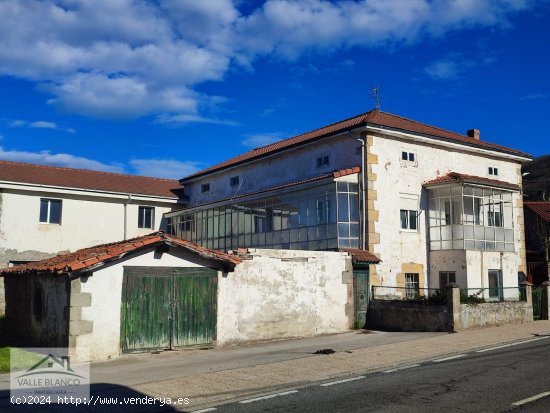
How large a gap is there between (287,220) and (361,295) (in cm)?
518

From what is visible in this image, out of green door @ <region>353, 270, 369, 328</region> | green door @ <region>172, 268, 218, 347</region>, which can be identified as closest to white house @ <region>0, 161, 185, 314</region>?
green door @ <region>172, 268, 218, 347</region>

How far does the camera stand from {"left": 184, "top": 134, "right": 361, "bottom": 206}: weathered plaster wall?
22922mm

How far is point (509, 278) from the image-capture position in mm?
24188

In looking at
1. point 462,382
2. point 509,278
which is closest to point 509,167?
point 509,278

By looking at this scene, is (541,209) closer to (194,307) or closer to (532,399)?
(194,307)

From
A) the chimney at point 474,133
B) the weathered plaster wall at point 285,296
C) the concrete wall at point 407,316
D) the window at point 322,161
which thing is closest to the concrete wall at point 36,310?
the weathered plaster wall at point 285,296

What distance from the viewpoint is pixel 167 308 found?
46.4ft

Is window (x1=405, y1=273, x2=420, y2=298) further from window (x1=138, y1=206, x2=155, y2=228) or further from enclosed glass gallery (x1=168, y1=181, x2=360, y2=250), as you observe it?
window (x1=138, y1=206, x2=155, y2=228)

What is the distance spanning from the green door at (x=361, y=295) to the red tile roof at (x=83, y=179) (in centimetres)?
1417

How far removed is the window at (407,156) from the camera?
23058 mm

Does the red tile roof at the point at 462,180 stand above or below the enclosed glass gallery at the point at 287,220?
above

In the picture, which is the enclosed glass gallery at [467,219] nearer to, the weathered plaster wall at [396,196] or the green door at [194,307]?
the weathered plaster wall at [396,196]

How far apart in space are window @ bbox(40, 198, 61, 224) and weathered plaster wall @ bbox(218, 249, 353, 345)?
1438 centimetres

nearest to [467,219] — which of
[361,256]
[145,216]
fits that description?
[361,256]
